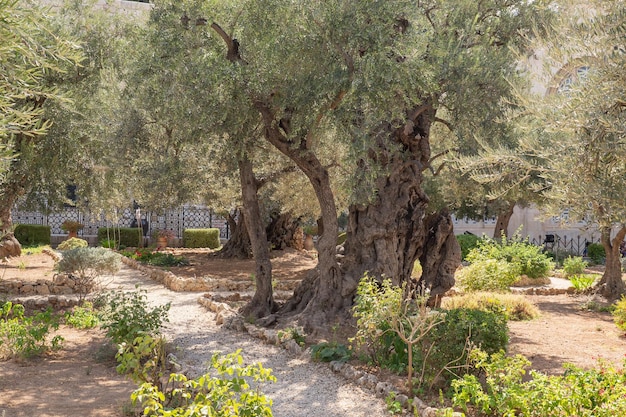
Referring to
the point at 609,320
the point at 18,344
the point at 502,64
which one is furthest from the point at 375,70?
the point at 609,320

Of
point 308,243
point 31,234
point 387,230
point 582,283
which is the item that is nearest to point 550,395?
point 387,230

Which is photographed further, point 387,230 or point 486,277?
point 486,277

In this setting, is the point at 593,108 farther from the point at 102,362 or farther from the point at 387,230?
the point at 102,362

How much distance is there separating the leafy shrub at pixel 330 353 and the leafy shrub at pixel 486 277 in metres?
7.17

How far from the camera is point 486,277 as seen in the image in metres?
14.7

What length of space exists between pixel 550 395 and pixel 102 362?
5.60 meters

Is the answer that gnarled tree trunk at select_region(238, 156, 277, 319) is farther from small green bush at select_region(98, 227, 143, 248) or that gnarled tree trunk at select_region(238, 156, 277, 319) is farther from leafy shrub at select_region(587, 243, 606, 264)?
leafy shrub at select_region(587, 243, 606, 264)

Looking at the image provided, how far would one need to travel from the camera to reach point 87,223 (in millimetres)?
29438

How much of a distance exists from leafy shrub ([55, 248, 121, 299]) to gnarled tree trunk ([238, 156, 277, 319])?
413 cm

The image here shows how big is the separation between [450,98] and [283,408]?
605cm

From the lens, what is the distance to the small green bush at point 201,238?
26984mm

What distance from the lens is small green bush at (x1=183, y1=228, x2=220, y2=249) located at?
88.5 feet

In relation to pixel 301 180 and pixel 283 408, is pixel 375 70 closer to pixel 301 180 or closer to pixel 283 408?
pixel 283 408

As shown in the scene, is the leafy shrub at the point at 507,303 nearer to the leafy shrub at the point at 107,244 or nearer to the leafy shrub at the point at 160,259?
the leafy shrub at the point at 160,259
